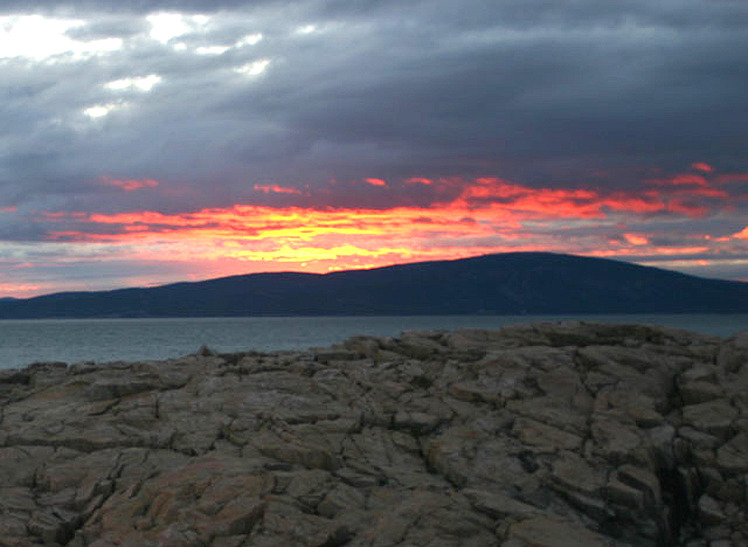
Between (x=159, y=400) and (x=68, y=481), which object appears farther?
(x=159, y=400)

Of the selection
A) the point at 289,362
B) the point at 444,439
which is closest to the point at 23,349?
the point at 289,362

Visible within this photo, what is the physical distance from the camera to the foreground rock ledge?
15.1 m

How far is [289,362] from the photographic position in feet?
81.5

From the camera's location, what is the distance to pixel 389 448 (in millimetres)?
18828

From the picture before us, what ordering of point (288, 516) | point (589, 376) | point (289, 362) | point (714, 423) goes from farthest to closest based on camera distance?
point (289, 362) < point (589, 376) < point (714, 423) < point (288, 516)

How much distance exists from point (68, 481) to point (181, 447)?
2659 mm

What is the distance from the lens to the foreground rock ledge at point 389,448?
49.4 feet

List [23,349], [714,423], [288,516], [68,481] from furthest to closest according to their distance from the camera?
1. [23,349]
2. [714,423]
3. [68,481]
4. [288,516]

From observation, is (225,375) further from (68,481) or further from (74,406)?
(68,481)

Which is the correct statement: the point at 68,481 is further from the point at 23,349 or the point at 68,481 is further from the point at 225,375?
the point at 23,349

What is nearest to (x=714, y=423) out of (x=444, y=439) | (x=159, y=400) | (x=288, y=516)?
(x=444, y=439)

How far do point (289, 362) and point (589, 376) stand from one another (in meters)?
9.70

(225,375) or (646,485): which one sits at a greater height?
(225,375)

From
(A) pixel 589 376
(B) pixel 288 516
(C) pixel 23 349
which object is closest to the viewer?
(B) pixel 288 516
